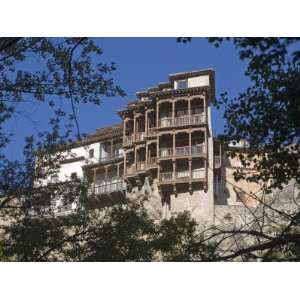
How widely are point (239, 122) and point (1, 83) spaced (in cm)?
173

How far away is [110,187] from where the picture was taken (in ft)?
13.5

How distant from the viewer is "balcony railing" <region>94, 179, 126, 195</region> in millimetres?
4105

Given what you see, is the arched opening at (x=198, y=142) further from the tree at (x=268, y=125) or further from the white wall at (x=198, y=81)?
the white wall at (x=198, y=81)

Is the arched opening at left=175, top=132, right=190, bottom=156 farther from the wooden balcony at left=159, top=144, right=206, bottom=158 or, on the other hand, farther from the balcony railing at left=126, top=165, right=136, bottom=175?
the balcony railing at left=126, top=165, right=136, bottom=175

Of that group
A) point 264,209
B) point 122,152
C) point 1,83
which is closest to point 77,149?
point 122,152

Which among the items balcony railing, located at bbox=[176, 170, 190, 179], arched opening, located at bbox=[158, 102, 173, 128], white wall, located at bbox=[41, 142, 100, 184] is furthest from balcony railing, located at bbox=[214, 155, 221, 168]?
white wall, located at bbox=[41, 142, 100, 184]

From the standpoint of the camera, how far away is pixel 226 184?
4.03 m

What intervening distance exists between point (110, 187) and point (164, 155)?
0.43 m

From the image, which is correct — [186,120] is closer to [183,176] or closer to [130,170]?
[183,176]

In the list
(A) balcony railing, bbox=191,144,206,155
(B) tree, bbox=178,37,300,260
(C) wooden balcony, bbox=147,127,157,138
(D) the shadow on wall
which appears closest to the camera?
(B) tree, bbox=178,37,300,260

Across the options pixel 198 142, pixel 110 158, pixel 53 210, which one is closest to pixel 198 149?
pixel 198 142

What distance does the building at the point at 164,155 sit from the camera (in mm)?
4082

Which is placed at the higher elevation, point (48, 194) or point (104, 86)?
point (104, 86)
